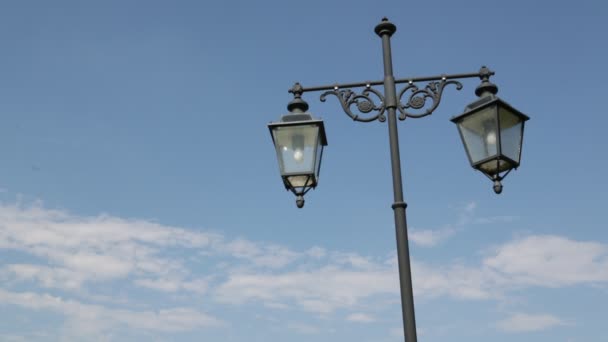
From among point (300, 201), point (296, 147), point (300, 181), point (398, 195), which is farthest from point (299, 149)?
point (398, 195)

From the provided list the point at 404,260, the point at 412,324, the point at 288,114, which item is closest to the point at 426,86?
the point at 288,114

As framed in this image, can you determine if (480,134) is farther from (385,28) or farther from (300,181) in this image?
(300,181)

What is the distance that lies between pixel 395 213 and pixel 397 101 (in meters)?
1.46

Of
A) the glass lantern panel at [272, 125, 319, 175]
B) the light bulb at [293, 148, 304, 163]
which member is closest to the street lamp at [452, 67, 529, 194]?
the glass lantern panel at [272, 125, 319, 175]

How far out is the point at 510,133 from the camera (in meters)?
7.11

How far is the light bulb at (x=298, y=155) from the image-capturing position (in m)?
7.31

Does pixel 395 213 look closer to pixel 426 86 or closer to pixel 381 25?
pixel 426 86

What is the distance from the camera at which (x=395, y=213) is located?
6871 mm

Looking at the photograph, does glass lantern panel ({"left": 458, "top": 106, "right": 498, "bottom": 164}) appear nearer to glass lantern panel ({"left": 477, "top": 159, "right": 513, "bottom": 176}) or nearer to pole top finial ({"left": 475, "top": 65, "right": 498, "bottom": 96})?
glass lantern panel ({"left": 477, "top": 159, "right": 513, "bottom": 176})

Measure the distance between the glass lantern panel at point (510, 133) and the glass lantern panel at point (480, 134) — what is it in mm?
93

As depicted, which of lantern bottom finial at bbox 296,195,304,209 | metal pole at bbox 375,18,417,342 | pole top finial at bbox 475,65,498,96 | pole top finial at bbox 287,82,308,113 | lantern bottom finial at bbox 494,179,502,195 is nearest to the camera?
metal pole at bbox 375,18,417,342

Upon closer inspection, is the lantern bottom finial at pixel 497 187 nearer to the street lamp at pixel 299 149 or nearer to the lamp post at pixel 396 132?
the lamp post at pixel 396 132

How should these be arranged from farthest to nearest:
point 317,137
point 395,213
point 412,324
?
point 317,137 → point 395,213 → point 412,324

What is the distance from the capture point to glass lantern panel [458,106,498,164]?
7.01m
